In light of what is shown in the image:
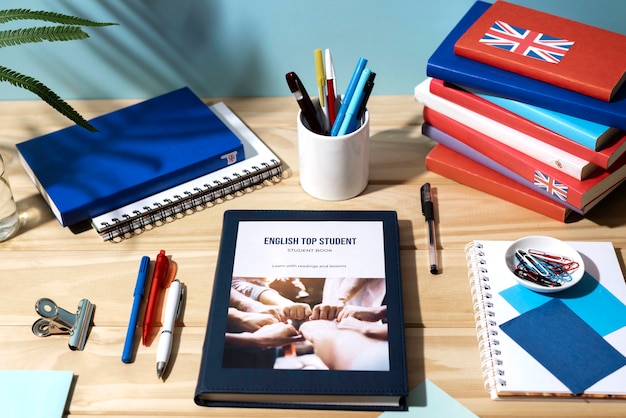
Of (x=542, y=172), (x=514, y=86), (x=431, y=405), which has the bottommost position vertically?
(x=431, y=405)

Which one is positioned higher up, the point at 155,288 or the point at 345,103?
the point at 345,103

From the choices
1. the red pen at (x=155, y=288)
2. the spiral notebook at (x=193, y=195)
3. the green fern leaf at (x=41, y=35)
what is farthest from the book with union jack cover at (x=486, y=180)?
the green fern leaf at (x=41, y=35)

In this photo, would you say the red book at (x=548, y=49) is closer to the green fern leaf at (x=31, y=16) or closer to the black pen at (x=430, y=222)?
the black pen at (x=430, y=222)

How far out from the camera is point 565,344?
0.83m

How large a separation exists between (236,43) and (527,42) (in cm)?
46

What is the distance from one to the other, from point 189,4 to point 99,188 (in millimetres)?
330

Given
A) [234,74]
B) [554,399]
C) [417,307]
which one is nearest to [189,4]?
[234,74]

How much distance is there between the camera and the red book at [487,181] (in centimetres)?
99

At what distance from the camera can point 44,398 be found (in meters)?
0.81

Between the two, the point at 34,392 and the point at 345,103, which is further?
the point at 345,103

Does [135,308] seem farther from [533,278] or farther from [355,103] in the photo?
[533,278]

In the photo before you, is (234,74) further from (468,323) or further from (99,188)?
(468,323)

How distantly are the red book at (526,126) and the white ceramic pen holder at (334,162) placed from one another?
0.40ft

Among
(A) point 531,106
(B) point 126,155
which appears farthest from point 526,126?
(B) point 126,155
